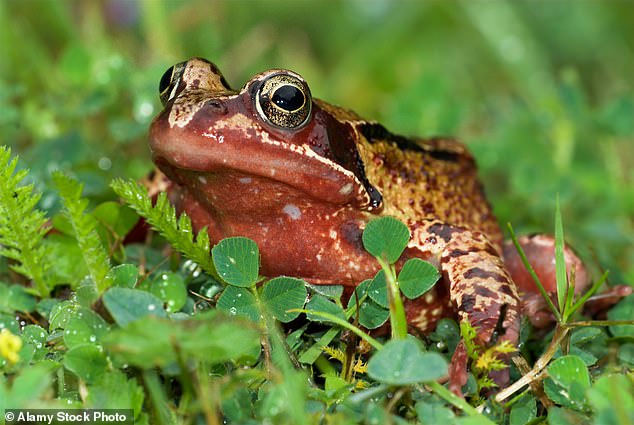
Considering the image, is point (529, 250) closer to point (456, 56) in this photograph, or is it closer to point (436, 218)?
point (436, 218)

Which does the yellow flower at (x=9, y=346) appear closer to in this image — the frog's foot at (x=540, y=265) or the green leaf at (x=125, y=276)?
the green leaf at (x=125, y=276)

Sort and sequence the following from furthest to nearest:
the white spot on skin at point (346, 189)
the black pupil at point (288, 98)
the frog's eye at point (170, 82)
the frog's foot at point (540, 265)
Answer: the frog's foot at point (540, 265) → the frog's eye at point (170, 82) → the white spot on skin at point (346, 189) → the black pupil at point (288, 98)

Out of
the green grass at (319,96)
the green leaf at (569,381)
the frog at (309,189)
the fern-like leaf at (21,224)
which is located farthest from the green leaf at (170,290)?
the green leaf at (569,381)

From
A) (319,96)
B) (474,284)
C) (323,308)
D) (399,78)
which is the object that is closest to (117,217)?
(323,308)

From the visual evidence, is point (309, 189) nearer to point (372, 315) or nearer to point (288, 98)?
point (288, 98)

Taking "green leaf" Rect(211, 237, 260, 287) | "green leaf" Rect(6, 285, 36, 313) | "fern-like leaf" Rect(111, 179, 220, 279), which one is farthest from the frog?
"green leaf" Rect(6, 285, 36, 313)

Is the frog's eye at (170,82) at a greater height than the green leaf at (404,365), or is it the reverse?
the frog's eye at (170,82)

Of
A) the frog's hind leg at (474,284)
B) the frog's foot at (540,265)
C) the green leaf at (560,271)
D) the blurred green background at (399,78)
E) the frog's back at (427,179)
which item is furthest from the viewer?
the blurred green background at (399,78)
